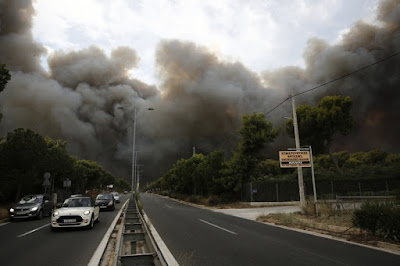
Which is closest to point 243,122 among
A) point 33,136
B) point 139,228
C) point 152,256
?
point 139,228

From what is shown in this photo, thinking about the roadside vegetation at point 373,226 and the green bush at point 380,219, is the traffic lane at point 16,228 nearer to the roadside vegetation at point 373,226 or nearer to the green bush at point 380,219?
the roadside vegetation at point 373,226

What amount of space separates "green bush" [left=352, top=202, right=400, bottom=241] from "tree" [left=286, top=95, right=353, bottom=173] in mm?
29641

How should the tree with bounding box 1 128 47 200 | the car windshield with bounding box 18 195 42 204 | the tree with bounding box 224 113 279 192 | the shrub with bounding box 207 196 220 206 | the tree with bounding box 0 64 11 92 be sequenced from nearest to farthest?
1. the tree with bounding box 0 64 11 92
2. the car windshield with bounding box 18 195 42 204
3. the tree with bounding box 1 128 47 200
4. the tree with bounding box 224 113 279 192
5. the shrub with bounding box 207 196 220 206

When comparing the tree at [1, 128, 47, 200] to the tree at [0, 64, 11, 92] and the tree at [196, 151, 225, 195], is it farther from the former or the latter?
the tree at [196, 151, 225, 195]

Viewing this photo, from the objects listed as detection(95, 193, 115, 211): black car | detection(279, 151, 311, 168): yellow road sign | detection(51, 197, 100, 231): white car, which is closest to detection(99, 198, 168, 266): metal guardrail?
detection(51, 197, 100, 231): white car

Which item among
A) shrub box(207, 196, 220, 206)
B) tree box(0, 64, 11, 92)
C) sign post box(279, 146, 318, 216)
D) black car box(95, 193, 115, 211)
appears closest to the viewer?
tree box(0, 64, 11, 92)

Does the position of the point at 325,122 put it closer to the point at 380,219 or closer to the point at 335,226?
the point at 335,226

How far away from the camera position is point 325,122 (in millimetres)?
37438

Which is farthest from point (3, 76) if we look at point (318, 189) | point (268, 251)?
point (318, 189)

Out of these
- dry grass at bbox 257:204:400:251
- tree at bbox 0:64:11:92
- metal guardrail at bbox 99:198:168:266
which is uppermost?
tree at bbox 0:64:11:92

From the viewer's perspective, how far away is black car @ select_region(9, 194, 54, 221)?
50.4 ft

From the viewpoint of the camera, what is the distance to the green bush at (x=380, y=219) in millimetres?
8227

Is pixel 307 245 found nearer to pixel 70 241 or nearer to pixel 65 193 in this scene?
pixel 70 241

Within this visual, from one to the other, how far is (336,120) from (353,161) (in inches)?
1635
